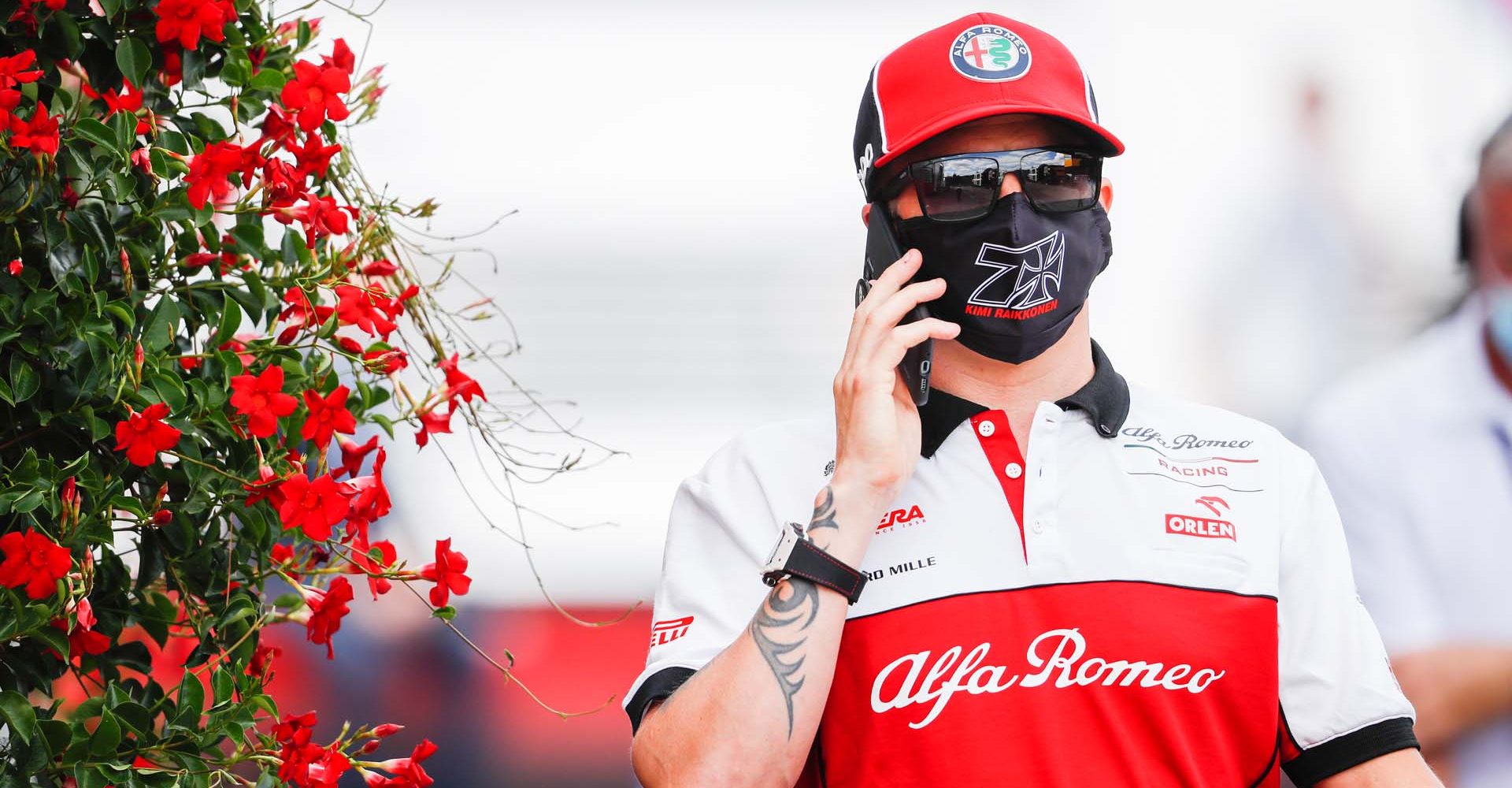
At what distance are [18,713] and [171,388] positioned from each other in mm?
348

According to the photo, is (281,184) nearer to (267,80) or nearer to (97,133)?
(267,80)

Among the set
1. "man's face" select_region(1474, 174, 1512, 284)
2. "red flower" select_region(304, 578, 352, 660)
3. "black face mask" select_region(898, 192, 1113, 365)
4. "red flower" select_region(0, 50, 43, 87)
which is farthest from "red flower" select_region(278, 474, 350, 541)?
"man's face" select_region(1474, 174, 1512, 284)

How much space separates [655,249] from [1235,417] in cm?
159

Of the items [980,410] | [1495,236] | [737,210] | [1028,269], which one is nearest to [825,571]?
[980,410]

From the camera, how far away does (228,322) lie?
1.48 m

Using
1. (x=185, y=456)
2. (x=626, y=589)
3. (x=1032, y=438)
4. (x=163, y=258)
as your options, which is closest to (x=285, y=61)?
(x=163, y=258)

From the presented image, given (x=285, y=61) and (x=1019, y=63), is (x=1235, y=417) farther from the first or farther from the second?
(x=285, y=61)

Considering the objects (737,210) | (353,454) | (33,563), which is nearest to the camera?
(33,563)

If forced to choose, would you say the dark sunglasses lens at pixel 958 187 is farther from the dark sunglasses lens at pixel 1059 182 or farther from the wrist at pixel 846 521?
the wrist at pixel 846 521

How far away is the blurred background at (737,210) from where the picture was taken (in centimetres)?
295

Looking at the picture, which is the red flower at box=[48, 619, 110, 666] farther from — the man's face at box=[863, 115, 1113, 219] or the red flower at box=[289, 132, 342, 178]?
the man's face at box=[863, 115, 1113, 219]

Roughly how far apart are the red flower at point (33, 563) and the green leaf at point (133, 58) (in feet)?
1.55

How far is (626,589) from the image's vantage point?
10.3ft

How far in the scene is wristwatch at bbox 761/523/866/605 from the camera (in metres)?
1.57
